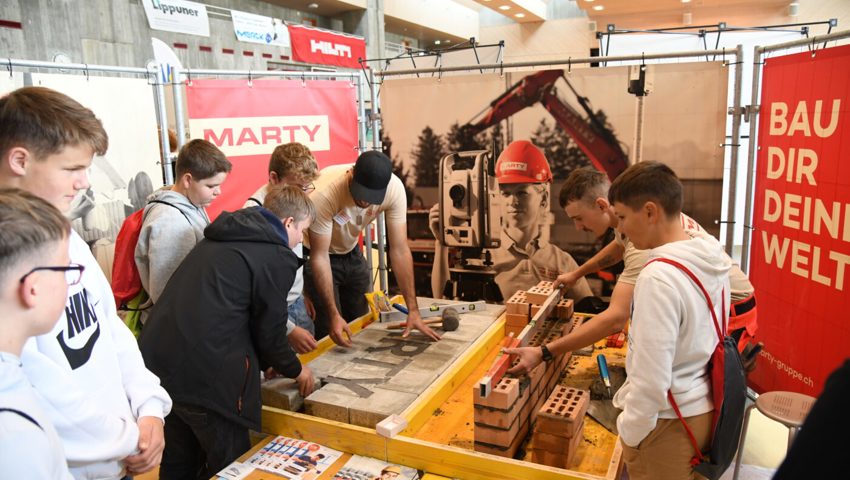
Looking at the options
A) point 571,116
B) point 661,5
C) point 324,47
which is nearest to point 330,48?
point 324,47

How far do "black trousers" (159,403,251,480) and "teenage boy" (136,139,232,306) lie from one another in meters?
0.54

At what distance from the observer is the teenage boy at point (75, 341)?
46.7 inches

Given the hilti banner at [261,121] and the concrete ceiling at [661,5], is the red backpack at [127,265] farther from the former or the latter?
the concrete ceiling at [661,5]

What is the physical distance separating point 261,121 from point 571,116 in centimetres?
Result: 193

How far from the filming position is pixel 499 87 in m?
3.49

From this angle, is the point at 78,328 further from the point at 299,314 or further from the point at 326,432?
the point at 299,314

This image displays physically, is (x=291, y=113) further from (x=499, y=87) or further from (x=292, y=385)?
(x=292, y=385)

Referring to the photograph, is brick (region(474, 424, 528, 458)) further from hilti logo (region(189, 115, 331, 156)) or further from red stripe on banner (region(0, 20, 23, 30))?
red stripe on banner (region(0, 20, 23, 30))

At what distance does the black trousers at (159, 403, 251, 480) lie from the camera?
178 cm

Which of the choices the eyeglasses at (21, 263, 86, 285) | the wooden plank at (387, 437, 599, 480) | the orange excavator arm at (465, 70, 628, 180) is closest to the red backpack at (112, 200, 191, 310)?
the eyeglasses at (21, 263, 86, 285)

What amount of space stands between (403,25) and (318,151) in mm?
9204

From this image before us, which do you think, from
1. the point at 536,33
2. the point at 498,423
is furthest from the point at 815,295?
the point at 536,33

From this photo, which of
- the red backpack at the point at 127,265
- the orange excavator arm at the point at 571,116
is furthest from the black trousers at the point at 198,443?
the orange excavator arm at the point at 571,116

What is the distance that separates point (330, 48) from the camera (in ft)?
32.1
